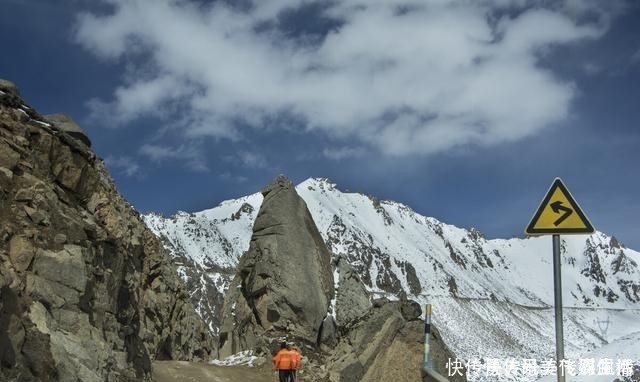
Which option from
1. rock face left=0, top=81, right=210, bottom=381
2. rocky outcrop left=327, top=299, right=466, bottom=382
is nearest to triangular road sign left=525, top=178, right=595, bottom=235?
rock face left=0, top=81, right=210, bottom=381

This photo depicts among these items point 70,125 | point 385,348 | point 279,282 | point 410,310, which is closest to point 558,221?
point 70,125

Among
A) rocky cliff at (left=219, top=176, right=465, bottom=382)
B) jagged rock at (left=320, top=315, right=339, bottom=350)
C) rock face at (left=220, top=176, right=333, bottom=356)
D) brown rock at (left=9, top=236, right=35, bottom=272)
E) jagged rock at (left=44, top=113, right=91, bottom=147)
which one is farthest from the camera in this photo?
rock face at (left=220, top=176, right=333, bottom=356)

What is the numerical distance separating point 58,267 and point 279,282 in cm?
1509

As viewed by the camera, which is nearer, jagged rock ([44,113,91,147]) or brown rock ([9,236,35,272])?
brown rock ([9,236,35,272])

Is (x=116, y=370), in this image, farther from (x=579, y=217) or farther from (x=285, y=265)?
(x=285, y=265)

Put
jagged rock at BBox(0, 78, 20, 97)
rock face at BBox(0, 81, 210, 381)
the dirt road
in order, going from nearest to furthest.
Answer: rock face at BBox(0, 81, 210, 381), jagged rock at BBox(0, 78, 20, 97), the dirt road

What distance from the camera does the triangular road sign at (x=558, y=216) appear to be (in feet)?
27.1

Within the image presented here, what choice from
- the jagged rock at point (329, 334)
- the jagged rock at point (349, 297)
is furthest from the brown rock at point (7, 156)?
the jagged rock at point (349, 297)

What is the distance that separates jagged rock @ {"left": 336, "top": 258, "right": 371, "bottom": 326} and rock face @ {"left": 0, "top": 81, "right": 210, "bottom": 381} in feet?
37.9

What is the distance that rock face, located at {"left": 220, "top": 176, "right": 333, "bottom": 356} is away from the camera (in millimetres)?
27500

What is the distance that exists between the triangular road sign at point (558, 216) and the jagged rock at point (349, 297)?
2036 centimetres

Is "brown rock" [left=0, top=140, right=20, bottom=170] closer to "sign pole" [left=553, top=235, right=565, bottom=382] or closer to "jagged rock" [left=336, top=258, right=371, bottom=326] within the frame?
"sign pole" [left=553, top=235, right=565, bottom=382]

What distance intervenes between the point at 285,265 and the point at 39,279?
16145 mm

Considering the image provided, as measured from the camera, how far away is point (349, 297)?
2983 cm
